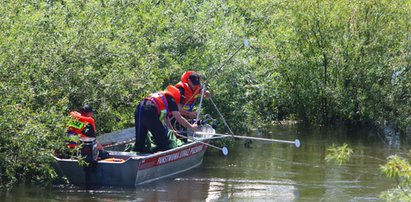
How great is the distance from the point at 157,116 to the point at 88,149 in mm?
1885

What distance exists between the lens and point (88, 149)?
49.8 feet

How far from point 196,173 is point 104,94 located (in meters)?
2.42

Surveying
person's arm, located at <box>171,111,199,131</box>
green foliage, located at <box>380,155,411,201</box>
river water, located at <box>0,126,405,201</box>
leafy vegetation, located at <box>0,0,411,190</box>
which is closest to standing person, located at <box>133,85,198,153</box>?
person's arm, located at <box>171,111,199,131</box>

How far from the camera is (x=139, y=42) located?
19.2 m

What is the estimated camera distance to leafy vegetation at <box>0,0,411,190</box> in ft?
50.8

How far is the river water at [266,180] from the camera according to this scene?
15.3 meters

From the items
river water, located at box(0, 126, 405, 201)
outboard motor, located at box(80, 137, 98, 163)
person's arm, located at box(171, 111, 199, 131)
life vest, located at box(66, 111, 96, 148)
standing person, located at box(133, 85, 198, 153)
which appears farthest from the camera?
person's arm, located at box(171, 111, 199, 131)

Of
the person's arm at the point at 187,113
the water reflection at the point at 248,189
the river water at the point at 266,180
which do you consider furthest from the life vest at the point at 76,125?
the person's arm at the point at 187,113

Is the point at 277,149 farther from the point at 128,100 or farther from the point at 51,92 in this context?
the point at 51,92

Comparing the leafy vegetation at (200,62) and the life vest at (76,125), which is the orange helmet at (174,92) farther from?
the life vest at (76,125)

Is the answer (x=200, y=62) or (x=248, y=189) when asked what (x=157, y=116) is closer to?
(x=248, y=189)

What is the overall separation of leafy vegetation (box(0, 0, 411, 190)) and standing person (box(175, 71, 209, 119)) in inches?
28.5

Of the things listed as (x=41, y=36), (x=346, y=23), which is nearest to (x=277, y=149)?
(x=346, y=23)

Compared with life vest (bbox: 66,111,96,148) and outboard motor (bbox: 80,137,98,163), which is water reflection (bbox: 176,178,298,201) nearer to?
outboard motor (bbox: 80,137,98,163)
